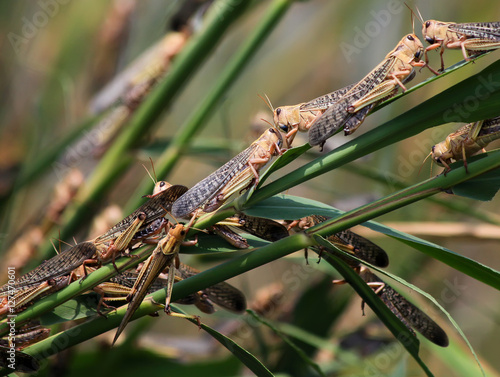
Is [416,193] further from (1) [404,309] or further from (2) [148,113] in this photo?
(2) [148,113]

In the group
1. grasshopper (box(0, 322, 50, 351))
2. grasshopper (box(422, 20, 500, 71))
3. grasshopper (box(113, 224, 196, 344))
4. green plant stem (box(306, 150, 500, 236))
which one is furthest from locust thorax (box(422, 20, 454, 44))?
grasshopper (box(0, 322, 50, 351))

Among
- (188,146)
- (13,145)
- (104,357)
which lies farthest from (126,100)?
(104,357)

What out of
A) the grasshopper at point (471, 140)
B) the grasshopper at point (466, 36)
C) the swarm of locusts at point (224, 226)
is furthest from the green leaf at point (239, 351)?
the grasshopper at point (466, 36)

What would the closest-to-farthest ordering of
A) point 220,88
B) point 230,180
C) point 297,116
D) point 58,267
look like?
point 58,267 < point 230,180 < point 297,116 < point 220,88

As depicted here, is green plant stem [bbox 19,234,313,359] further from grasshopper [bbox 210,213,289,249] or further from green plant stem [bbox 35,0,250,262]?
green plant stem [bbox 35,0,250,262]

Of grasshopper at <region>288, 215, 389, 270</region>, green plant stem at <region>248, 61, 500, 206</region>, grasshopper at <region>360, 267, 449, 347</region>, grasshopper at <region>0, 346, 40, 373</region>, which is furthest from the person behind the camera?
grasshopper at <region>360, 267, 449, 347</region>

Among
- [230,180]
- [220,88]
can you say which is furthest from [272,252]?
[220,88]

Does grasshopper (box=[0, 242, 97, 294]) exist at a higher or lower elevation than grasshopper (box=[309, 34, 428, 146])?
higher
